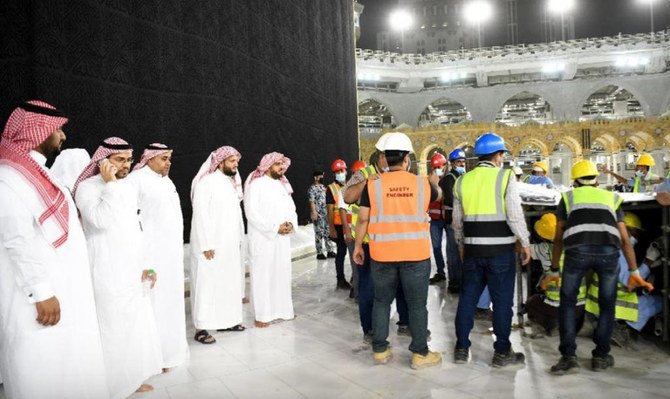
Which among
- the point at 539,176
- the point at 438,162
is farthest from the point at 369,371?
the point at 539,176

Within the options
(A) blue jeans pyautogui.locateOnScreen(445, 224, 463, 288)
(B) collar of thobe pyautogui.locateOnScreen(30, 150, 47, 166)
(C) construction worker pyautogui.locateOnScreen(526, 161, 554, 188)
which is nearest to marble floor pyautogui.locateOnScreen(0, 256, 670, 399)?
(A) blue jeans pyautogui.locateOnScreen(445, 224, 463, 288)

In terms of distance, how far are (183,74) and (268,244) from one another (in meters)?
2.76

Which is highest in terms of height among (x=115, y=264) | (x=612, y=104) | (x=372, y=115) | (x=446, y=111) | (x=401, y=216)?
(x=372, y=115)

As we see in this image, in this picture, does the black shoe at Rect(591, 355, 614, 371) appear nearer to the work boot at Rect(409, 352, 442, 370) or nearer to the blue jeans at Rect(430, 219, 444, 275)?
the work boot at Rect(409, 352, 442, 370)

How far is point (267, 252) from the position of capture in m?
3.96

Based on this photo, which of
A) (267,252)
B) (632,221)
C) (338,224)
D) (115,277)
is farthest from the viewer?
(338,224)

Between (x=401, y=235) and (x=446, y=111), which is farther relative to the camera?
(x=446, y=111)

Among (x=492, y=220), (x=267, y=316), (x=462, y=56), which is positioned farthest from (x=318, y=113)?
(x=462, y=56)

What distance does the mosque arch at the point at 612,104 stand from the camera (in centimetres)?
3062

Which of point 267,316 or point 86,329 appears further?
point 267,316

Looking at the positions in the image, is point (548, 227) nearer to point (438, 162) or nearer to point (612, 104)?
point (438, 162)

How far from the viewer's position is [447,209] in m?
4.62

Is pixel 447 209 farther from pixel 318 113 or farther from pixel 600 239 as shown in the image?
pixel 318 113

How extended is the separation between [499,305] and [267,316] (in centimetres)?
188
